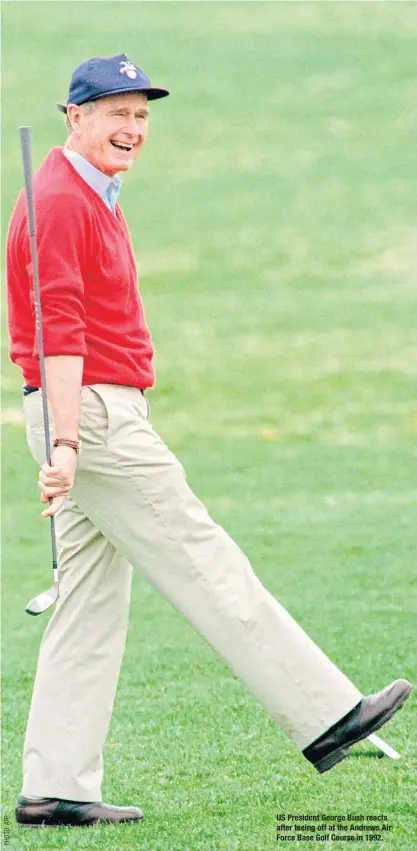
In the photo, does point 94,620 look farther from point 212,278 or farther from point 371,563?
point 212,278

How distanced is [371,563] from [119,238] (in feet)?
12.5

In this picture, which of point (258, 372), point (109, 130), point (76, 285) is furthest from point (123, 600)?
point (258, 372)

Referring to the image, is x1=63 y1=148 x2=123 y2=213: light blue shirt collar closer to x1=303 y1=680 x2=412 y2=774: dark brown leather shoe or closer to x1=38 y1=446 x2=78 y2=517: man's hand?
x1=38 y1=446 x2=78 y2=517: man's hand

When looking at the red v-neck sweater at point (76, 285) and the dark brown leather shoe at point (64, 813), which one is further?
the dark brown leather shoe at point (64, 813)

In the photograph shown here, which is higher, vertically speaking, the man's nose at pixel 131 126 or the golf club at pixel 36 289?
the man's nose at pixel 131 126

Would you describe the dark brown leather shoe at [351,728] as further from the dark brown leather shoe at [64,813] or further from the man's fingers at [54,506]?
the man's fingers at [54,506]

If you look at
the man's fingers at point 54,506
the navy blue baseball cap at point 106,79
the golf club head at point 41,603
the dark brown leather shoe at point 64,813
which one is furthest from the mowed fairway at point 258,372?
the navy blue baseball cap at point 106,79

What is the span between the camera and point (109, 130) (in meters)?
4.48

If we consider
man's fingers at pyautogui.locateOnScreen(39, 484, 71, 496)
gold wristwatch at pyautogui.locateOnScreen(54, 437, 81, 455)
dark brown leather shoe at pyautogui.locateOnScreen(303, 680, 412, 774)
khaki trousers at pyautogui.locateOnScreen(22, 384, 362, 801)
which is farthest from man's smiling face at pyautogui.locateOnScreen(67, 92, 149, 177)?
dark brown leather shoe at pyautogui.locateOnScreen(303, 680, 412, 774)

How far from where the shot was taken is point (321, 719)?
14.1 feet

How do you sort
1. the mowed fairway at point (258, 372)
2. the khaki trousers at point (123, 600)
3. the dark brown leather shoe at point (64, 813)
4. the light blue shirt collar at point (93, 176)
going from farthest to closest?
the mowed fairway at point (258, 372)
the dark brown leather shoe at point (64, 813)
the light blue shirt collar at point (93, 176)
the khaki trousers at point (123, 600)

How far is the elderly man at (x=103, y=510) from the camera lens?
430 cm

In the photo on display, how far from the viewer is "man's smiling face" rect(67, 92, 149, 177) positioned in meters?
4.48

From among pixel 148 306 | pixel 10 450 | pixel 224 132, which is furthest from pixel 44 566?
pixel 224 132
